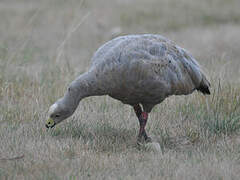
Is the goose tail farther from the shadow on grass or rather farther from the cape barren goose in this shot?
the shadow on grass

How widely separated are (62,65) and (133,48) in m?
3.29

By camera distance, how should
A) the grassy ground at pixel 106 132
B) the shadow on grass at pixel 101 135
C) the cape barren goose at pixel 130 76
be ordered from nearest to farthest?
the grassy ground at pixel 106 132, the cape barren goose at pixel 130 76, the shadow on grass at pixel 101 135

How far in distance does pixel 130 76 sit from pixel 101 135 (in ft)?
3.30

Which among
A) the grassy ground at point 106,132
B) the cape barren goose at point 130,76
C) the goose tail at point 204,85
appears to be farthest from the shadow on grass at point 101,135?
the goose tail at point 204,85

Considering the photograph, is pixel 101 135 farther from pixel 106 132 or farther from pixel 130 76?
pixel 130 76

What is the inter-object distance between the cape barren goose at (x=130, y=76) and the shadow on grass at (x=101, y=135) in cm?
25

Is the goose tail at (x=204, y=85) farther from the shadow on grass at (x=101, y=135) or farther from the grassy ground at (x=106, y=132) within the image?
the shadow on grass at (x=101, y=135)

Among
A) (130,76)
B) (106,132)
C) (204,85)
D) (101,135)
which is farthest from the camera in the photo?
(204,85)

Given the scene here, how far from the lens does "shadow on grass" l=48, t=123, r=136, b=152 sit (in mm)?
5438

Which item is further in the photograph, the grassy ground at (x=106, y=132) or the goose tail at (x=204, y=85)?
the goose tail at (x=204, y=85)

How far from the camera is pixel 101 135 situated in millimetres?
5785

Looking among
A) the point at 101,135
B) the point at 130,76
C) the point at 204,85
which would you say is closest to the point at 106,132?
the point at 101,135

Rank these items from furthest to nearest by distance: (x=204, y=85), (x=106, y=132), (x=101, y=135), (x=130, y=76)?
(x=204, y=85), (x=106, y=132), (x=101, y=135), (x=130, y=76)

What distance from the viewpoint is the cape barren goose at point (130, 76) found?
17.0ft
